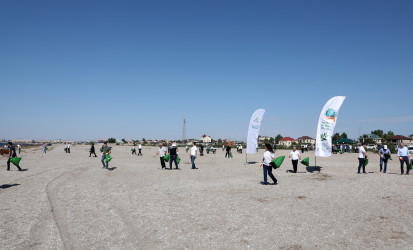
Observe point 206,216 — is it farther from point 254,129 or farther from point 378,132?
point 378,132

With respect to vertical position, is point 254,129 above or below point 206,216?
above

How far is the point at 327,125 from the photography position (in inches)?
569

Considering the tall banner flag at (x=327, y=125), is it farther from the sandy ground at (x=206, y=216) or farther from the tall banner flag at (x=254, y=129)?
the tall banner flag at (x=254, y=129)

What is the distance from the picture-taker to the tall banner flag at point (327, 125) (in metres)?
14.3

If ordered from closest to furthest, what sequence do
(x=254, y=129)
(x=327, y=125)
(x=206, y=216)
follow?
(x=206, y=216), (x=327, y=125), (x=254, y=129)

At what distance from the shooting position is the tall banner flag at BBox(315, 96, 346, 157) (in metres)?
14.3

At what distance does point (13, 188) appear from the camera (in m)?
10.3

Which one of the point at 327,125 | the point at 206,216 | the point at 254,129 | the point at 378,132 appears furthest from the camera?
the point at 378,132

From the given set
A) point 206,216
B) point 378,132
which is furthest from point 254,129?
point 378,132

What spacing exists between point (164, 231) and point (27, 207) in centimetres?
450

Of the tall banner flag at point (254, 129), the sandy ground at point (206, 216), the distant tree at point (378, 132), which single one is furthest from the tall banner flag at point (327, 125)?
the distant tree at point (378, 132)

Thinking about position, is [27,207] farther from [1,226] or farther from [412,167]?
[412,167]

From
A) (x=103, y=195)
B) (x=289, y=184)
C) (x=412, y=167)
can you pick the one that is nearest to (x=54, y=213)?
(x=103, y=195)

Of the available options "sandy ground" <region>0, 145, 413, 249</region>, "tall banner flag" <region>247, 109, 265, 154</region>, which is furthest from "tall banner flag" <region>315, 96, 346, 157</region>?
"tall banner flag" <region>247, 109, 265, 154</region>
